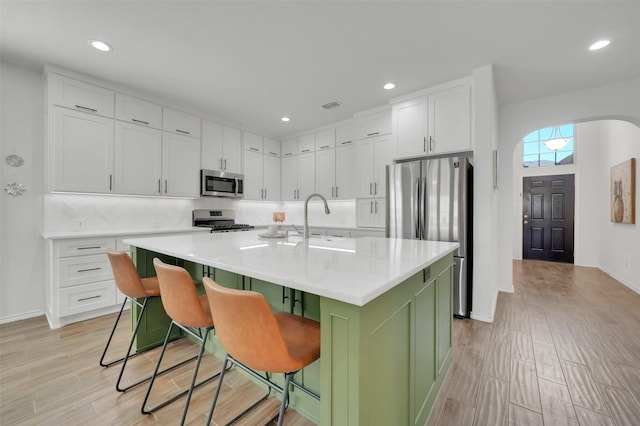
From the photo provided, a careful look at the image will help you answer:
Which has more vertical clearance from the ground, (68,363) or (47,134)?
(47,134)

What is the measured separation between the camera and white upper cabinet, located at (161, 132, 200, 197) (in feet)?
12.4

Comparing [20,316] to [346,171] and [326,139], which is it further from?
[326,139]

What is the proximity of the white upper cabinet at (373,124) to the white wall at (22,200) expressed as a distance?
4.00 meters

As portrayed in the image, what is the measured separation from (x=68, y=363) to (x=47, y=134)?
2366 millimetres

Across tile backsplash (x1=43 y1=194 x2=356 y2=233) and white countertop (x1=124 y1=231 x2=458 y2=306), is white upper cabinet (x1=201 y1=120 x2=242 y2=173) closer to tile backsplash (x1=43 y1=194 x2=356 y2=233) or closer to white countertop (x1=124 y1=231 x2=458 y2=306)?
tile backsplash (x1=43 y1=194 x2=356 y2=233)

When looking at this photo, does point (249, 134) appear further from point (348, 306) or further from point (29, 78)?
point (348, 306)

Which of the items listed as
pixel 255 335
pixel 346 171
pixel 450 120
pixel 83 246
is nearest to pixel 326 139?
pixel 346 171

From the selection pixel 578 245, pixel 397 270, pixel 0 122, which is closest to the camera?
pixel 397 270

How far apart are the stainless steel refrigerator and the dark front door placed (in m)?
4.69

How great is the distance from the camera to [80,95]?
9.87 feet

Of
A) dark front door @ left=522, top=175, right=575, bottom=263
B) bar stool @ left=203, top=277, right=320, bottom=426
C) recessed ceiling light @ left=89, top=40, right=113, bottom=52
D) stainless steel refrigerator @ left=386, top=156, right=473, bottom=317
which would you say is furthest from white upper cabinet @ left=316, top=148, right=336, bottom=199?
dark front door @ left=522, top=175, right=575, bottom=263

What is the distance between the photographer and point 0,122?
2795 mm

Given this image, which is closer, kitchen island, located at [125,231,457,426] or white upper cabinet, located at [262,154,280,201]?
kitchen island, located at [125,231,457,426]

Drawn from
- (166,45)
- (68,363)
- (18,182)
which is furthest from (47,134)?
(68,363)
